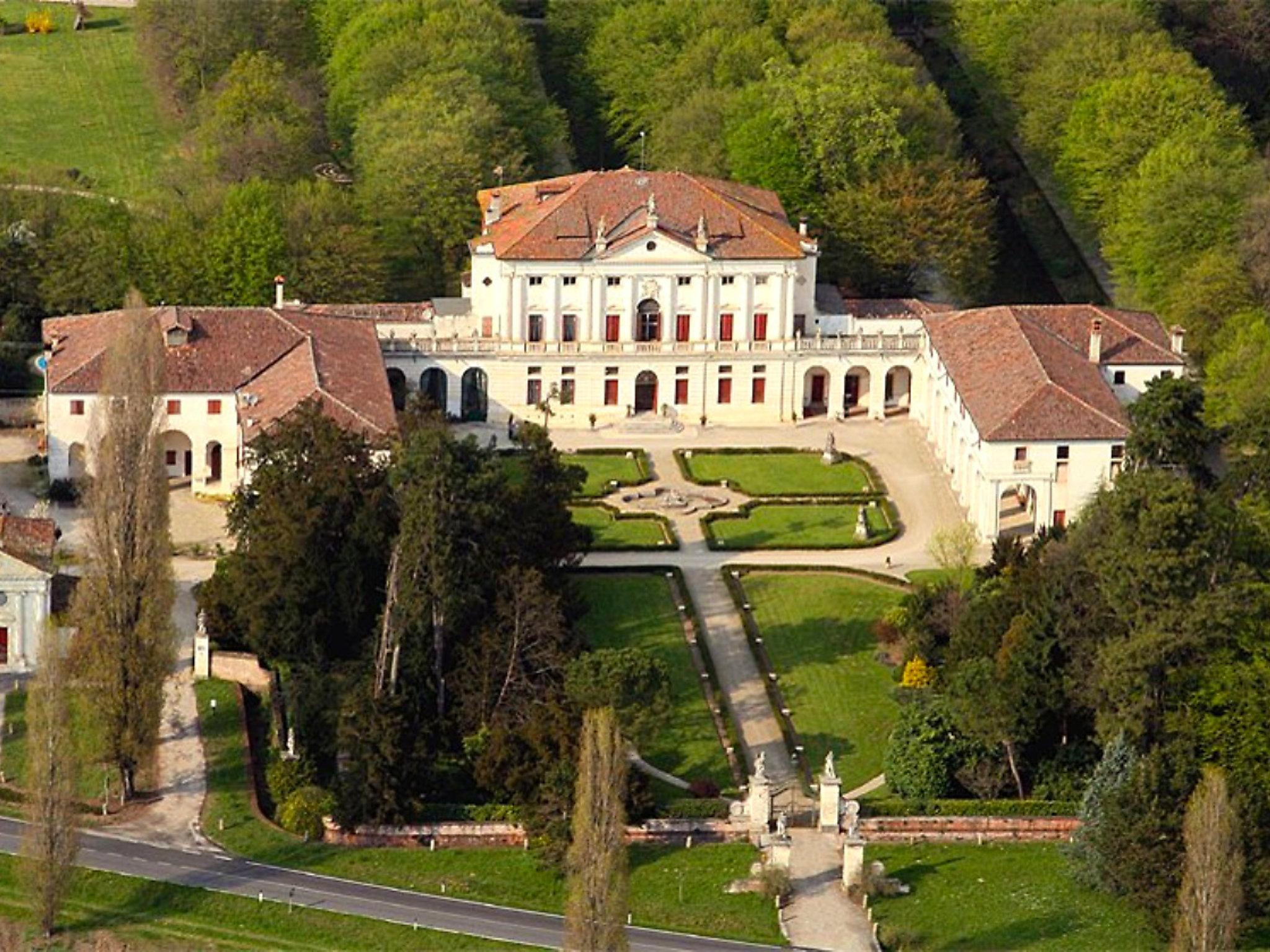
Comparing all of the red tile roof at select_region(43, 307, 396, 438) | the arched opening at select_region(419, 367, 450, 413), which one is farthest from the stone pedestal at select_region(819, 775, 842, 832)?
the arched opening at select_region(419, 367, 450, 413)

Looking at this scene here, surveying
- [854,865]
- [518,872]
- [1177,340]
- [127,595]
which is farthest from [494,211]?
[854,865]

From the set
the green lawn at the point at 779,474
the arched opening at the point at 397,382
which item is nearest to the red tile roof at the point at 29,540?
the arched opening at the point at 397,382

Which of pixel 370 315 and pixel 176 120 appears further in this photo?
pixel 176 120

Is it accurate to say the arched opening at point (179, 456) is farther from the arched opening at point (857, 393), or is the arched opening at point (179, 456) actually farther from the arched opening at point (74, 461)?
the arched opening at point (857, 393)

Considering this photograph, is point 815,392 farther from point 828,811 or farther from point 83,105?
point 83,105

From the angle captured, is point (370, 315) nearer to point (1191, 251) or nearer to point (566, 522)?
point (566, 522)

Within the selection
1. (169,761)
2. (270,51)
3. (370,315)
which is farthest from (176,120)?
(169,761)


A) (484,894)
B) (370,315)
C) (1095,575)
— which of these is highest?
(370,315)
